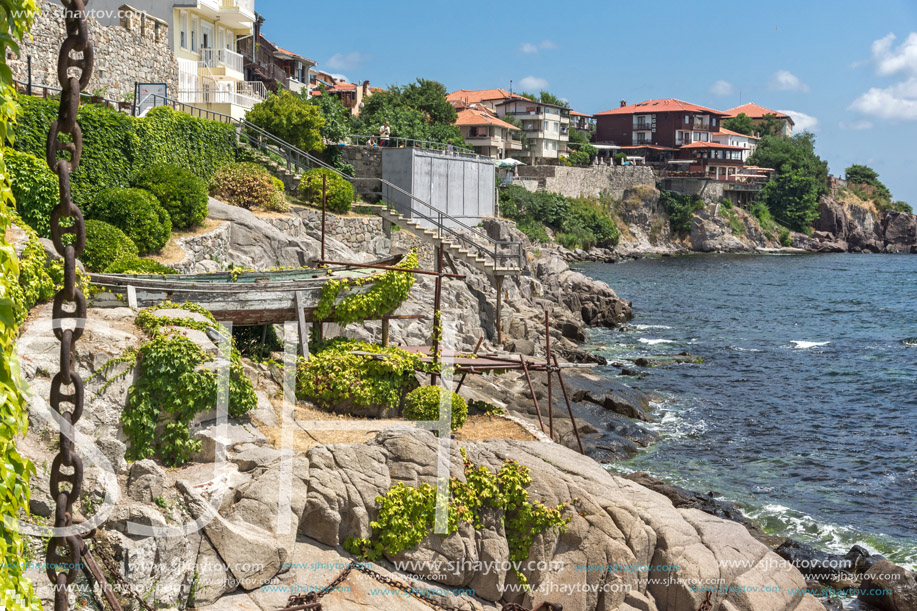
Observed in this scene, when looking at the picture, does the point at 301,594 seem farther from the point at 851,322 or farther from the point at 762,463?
the point at 851,322

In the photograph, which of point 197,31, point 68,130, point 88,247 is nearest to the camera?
point 68,130

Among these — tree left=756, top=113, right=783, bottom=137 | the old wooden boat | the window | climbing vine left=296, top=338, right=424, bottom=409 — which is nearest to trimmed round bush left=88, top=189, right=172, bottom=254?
the old wooden boat

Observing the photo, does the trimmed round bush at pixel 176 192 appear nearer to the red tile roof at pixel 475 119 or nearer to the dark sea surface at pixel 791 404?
the dark sea surface at pixel 791 404

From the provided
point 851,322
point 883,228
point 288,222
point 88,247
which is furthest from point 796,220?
point 88,247

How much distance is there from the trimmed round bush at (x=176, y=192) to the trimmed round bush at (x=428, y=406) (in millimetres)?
11077

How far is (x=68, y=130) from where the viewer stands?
4.07 m

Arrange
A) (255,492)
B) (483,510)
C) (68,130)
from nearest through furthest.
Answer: (68,130) < (255,492) < (483,510)

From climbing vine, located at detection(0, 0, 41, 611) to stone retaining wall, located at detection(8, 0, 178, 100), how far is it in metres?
25.1

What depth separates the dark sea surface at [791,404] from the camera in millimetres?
21344

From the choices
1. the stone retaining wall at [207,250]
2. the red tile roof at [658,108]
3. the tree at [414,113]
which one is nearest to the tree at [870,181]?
the red tile roof at [658,108]

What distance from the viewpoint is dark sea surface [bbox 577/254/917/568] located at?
21.3 metres

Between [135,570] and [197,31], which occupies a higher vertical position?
[197,31]

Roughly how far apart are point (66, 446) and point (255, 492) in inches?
298

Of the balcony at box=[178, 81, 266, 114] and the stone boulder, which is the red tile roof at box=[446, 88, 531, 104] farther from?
the stone boulder
